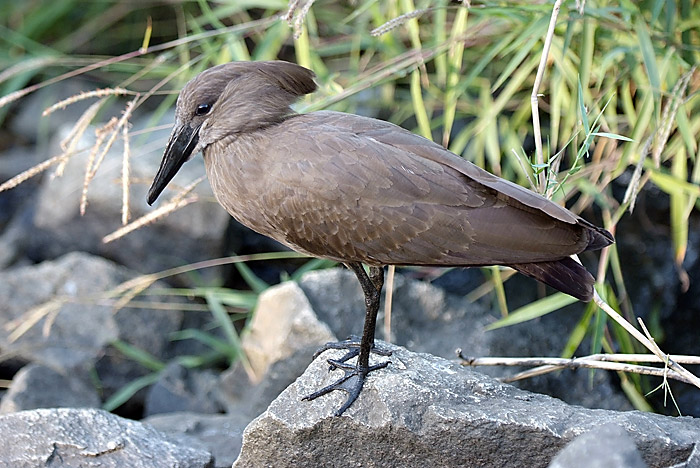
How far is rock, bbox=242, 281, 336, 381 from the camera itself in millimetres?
3354

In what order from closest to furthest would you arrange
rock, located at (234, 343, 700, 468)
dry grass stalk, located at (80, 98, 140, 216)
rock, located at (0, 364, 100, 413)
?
rock, located at (234, 343, 700, 468) < dry grass stalk, located at (80, 98, 140, 216) < rock, located at (0, 364, 100, 413)

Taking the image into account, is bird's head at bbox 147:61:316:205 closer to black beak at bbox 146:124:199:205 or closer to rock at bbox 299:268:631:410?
black beak at bbox 146:124:199:205

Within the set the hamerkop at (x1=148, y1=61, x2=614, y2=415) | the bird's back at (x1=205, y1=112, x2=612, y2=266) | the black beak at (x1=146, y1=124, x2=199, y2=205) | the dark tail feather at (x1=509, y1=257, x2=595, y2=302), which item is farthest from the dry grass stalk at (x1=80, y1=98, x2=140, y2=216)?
the dark tail feather at (x1=509, y1=257, x2=595, y2=302)

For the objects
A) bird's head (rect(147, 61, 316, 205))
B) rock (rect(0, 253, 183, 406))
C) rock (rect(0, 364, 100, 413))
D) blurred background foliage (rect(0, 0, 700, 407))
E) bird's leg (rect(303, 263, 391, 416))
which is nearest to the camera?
bird's leg (rect(303, 263, 391, 416))

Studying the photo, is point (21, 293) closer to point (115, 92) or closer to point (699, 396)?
point (115, 92)

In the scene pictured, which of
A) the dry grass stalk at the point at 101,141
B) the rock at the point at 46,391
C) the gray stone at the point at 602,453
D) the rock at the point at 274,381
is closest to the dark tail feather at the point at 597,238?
the gray stone at the point at 602,453

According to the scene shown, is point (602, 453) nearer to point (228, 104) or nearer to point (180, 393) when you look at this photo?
point (228, 104)

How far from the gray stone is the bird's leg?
31.6 inches

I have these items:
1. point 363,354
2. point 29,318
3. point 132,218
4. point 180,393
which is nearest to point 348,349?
point 363,354

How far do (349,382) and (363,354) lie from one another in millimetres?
93

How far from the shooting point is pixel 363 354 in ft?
8.43

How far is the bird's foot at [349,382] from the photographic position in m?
2.43

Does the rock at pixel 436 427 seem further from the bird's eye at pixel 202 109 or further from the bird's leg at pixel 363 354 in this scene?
the bird's eye at pixel 202 109

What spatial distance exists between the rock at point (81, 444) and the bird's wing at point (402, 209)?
730 millimetres
